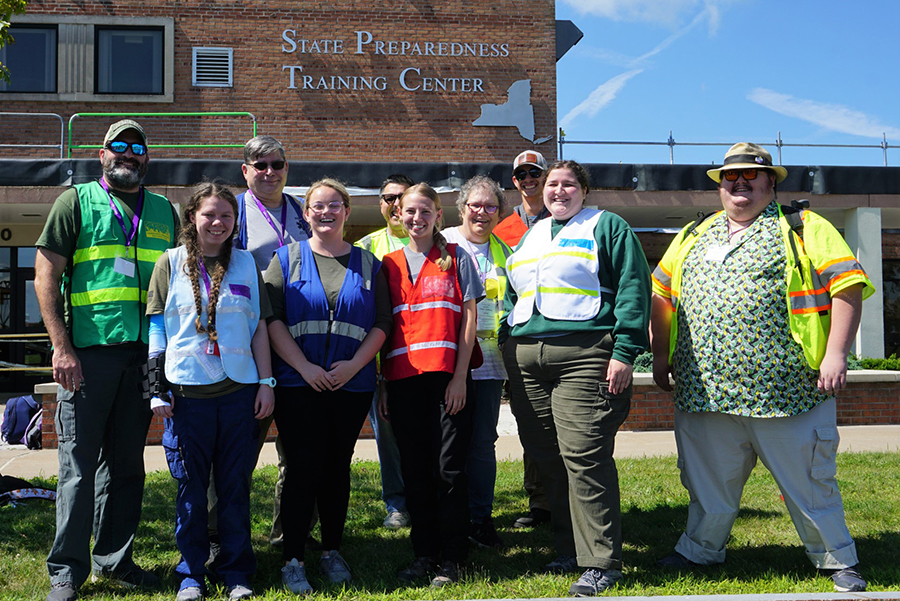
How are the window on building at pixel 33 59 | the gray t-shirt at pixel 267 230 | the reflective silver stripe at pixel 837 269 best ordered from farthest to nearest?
the window on building at pixel 33 59, the gray t-shirt at pixel 267 230, the reflective silver stripe at pixel 837 269

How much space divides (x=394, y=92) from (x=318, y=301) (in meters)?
12.6

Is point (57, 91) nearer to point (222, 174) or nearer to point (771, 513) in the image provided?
point (222, 174)

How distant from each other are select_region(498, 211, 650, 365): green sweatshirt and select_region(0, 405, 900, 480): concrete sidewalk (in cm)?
365

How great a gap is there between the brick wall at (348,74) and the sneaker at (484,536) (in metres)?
11.8

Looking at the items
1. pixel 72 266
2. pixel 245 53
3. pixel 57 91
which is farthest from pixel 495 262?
pixel 57 91

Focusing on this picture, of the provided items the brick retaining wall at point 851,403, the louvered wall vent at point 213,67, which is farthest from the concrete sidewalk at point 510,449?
the louvered wall vent at point 213,67

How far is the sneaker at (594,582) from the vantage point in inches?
139

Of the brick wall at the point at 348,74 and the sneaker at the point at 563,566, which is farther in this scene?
the brick wall at the point at 348,74

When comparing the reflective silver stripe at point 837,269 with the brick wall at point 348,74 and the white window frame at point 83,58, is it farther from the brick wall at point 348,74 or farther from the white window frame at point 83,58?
the white window frame at point 83,58

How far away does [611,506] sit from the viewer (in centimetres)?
368

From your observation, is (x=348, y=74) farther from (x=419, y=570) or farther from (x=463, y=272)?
(x=419, y=570)

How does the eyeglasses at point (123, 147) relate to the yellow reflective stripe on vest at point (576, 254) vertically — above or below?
above

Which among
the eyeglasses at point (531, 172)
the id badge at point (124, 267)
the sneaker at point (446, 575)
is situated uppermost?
the eyeglasses at point (531, 172)

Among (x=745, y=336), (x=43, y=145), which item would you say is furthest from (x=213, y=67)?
(x=745, y=336)
